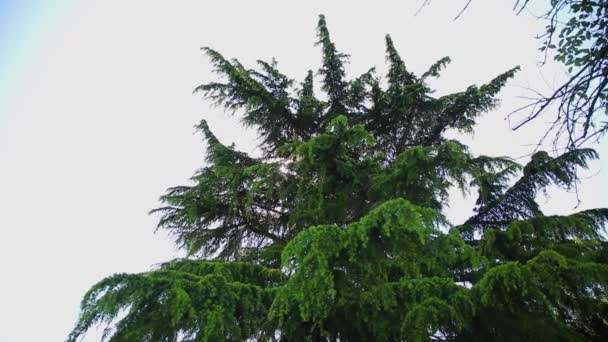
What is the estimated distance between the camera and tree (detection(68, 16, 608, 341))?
3150mm

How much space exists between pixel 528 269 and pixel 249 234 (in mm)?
5594

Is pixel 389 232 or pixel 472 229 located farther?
pixel 472 229

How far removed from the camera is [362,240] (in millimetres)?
3170

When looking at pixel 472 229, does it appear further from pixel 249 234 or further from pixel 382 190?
pixel 249 234

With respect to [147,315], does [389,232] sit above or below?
above

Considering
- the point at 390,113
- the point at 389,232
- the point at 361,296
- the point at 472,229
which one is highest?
the point at 390,113

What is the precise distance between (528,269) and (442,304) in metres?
0.79

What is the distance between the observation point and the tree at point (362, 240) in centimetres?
315

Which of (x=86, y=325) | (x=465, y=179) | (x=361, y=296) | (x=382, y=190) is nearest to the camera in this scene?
(x=86, y=325)

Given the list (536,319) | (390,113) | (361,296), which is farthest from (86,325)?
(390,113)

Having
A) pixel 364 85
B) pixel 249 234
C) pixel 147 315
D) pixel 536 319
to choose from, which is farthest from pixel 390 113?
pixel 147 315

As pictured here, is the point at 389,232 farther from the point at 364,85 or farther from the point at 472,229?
the point at 364,85

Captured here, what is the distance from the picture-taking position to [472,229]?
6152mm

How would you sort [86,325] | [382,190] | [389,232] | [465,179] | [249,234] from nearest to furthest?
[86,325], [389,232], [382,190], [465,179], [249,234]
